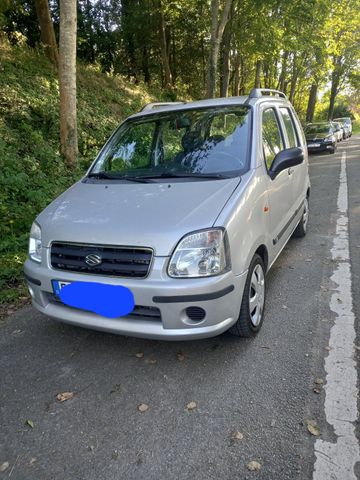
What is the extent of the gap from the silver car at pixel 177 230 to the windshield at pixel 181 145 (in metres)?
0.01

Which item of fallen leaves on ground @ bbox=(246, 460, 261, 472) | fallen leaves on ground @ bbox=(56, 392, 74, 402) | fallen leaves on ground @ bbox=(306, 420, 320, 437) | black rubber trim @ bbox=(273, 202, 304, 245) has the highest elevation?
black rubber trim @ bbox=(273, 202, 304, 245)

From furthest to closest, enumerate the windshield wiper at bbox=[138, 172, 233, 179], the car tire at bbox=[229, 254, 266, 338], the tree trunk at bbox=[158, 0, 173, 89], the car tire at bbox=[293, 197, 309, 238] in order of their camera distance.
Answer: the tree trunk at bbox=[158, 0, 173, 89] → the car tire at bbox=[293, 197, 309, 238] → the windshield wiper at bbox=[138, 172, 233, 179] → the car tire at bbox=[229, 254, 266, 338]

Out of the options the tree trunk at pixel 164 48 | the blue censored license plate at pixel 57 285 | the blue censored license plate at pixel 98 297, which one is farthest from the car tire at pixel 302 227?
the tree trunk at pixel 164 48

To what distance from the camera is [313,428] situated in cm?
223

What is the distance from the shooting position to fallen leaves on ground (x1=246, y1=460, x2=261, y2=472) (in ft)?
6.54

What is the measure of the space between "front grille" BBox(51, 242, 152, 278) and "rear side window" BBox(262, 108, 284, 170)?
165 cm

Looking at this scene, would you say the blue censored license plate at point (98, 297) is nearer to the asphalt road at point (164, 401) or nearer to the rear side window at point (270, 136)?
the asphalt road at point (164, 401)

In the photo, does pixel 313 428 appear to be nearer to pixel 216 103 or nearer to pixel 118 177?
pixel 118 177

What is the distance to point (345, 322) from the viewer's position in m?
3.33

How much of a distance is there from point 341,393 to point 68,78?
6.93m

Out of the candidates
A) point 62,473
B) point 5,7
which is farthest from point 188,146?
point 5,7

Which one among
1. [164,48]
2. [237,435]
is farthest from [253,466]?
[164,48]

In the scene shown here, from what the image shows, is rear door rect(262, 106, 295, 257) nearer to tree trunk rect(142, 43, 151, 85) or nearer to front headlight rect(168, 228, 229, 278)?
front headlight rect(168, 228, 229, 278)

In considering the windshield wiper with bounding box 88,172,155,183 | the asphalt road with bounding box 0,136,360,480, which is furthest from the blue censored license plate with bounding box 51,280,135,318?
the windshield wiper with bounding box 88,172,155,183
